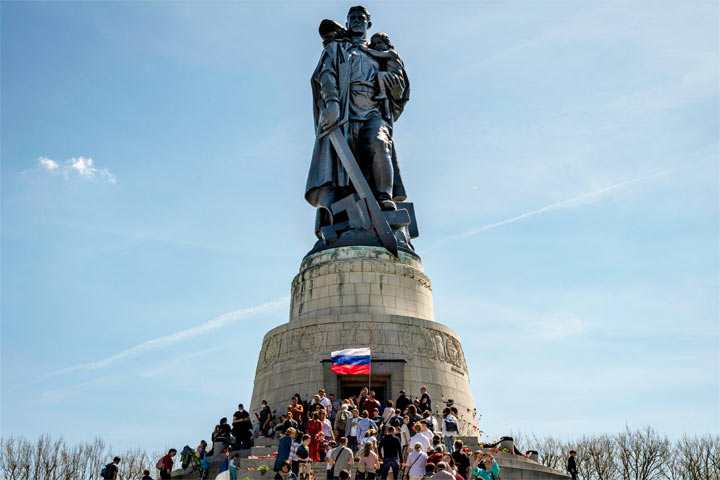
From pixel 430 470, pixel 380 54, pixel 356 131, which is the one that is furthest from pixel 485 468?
pixel 380 54

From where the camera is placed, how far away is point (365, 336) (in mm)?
24172

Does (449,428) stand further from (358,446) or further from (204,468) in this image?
(204,468)

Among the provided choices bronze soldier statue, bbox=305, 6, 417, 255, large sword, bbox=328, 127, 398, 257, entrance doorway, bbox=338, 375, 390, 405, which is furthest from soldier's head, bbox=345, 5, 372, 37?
entrance doorway, bbox=338, 375, 390, 405

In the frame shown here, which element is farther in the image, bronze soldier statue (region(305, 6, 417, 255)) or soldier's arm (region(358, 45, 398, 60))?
soldier's arm (region(358, 45, 398, 60))

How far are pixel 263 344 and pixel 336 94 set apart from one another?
971 centimetres

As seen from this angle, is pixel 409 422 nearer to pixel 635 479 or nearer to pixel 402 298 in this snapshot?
pixel 402 298

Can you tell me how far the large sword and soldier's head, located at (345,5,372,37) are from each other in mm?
4770

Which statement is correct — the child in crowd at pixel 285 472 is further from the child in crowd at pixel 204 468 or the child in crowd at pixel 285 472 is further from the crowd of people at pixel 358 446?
the child in crowd at pixel 204 468

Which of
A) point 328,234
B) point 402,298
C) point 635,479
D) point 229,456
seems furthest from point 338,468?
point 635,479

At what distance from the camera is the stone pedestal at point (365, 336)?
23656 mm

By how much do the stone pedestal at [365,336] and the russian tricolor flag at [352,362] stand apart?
183 centimetres

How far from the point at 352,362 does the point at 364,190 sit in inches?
305

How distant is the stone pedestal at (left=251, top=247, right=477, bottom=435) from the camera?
23.7 meters

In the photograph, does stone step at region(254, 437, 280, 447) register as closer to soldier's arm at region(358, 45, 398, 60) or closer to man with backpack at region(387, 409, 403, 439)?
man with backpack at region(387, 409, 403, 439)
